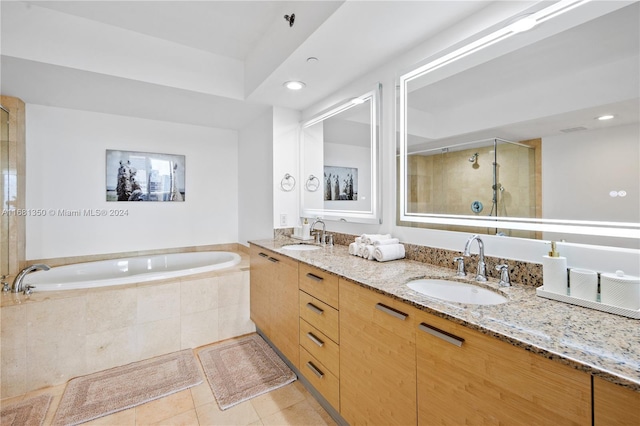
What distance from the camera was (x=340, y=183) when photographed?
2475mm

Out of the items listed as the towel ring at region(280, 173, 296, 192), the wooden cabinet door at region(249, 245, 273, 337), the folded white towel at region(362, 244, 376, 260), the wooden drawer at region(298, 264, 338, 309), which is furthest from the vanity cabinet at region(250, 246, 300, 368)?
the towel ring at region(280, 173, 296, 192)

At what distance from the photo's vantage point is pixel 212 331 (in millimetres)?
2527

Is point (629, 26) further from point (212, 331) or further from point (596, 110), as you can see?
point (212, 331)

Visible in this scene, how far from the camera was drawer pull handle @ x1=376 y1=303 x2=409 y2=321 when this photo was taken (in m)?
1.10

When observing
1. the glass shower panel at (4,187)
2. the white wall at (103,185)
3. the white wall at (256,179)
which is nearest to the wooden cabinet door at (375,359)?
the white wall at (256,179)

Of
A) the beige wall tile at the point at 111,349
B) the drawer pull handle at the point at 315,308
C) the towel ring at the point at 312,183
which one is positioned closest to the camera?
the drawer pull handle at the point at 315,308

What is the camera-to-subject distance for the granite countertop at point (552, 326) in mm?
646

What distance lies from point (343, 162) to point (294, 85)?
2.45 ft

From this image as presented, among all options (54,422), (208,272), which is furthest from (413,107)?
(54,422)

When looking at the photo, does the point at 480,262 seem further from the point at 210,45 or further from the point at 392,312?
the point at 210,45

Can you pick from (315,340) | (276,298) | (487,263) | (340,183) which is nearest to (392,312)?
(487,263)

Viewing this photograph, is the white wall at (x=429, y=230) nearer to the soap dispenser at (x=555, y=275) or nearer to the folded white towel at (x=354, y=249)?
the soap dispenser at (x=555, y=275)

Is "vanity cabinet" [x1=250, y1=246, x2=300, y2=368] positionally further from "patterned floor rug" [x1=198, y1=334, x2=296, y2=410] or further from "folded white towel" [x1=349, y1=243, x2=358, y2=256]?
"folded white towel" [x1=349, y1=243, x2=358, y2=256]

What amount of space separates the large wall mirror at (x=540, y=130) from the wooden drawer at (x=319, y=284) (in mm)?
Answer: 702
